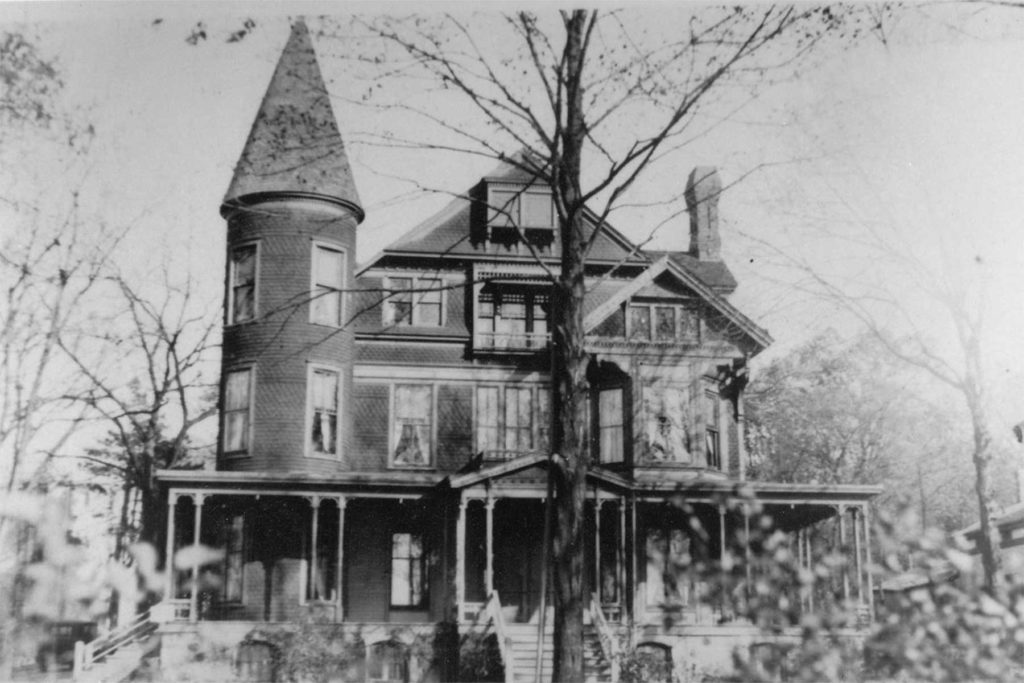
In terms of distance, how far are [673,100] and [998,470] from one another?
5.72m

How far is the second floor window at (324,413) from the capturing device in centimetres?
1997

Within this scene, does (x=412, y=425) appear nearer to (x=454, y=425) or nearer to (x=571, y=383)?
(x=454, y=425)

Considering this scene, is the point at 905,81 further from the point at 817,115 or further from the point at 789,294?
the point at 789,294

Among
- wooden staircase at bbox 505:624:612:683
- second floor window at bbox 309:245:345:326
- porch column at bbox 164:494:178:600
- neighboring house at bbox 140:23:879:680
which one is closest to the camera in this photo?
wooden staircase at bbox 505:624:612:683

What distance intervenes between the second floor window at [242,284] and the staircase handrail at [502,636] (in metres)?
7.24

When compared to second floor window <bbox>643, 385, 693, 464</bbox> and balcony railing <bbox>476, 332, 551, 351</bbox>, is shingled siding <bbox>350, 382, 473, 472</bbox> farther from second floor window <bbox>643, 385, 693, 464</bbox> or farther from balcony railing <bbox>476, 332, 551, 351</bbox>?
second floor window <bbox>643, 385, 693, 464</bbox>

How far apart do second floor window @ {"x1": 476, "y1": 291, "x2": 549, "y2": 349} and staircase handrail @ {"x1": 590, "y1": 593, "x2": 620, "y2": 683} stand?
241 inches

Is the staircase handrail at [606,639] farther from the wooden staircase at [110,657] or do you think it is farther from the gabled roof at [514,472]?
the wooden staircase at [110,657]

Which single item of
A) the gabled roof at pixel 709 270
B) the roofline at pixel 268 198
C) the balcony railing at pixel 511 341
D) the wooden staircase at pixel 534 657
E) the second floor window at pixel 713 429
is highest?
the roofline at pixel 268 198

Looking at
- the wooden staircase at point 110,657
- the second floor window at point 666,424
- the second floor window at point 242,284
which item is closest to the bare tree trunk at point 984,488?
the second floor window at point 666,424

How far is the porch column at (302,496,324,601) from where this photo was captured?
18469 mm

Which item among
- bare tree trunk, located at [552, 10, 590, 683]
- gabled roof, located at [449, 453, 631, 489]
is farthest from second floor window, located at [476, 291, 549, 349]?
bare tree trunk, located at [552, 10, 590, 683]

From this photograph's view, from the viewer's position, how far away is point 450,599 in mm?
19891

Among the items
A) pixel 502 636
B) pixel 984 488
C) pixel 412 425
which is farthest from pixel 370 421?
pixel 984 488
